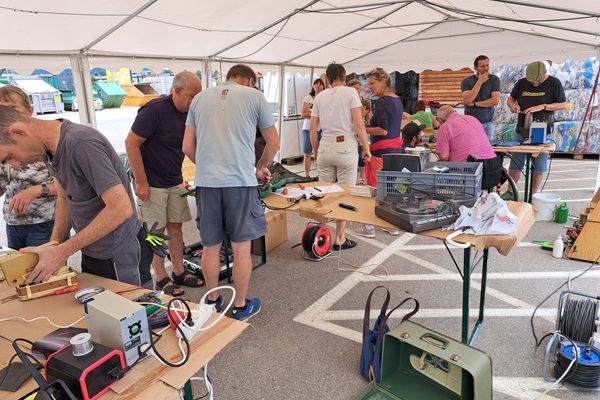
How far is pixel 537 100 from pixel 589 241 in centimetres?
219

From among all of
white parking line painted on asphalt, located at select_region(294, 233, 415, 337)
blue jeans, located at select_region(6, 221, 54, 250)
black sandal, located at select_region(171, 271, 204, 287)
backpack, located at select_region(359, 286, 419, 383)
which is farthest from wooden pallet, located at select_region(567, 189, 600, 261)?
blue jeans, located at select_region(6, 221, 54, 250)

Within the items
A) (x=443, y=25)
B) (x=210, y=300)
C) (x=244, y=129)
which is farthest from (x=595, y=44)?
(x=210, y=300)

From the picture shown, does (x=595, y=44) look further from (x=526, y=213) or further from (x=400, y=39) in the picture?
(x=526, y=213)

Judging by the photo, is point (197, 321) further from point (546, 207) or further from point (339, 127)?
point (546, 207)

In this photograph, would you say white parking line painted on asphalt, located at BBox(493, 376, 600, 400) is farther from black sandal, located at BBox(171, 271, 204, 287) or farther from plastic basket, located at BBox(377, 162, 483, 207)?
black sandal, located at BBox(171, 271, 204, 287)

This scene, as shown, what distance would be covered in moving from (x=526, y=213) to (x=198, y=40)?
163 inches

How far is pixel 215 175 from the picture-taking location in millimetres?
2354

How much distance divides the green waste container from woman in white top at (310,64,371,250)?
14.4 m

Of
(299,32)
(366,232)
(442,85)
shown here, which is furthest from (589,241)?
(442,85)

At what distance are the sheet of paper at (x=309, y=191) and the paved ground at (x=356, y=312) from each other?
0.79m

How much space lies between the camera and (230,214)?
2.45m

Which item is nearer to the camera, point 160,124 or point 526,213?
point 526,213

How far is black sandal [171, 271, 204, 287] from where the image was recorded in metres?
3.28

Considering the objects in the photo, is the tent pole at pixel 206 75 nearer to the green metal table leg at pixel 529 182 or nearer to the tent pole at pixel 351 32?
the tent pole at pixel 351 32
